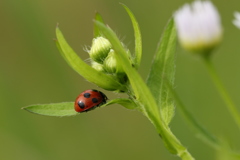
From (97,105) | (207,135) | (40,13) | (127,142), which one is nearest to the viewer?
(207,135)

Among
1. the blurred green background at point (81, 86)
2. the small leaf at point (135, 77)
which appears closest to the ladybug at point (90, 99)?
the small leaf at point (135, 77)

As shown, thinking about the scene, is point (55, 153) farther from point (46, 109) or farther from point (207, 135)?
point (207, 135)

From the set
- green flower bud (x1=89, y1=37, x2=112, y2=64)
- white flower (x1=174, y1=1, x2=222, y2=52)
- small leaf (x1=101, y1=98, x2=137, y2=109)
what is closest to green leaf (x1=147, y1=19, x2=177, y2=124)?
small leaf (x1=101, y1=98, x2=137, y2=109)

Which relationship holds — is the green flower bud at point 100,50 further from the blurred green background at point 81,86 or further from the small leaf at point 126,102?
the blurred green background at point 81,86

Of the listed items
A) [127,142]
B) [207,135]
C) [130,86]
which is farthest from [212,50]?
[127,142]

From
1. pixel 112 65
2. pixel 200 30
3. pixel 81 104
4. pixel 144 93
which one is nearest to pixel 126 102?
pixel 112 65

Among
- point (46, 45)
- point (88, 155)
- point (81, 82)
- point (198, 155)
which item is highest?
point (46, 45)
